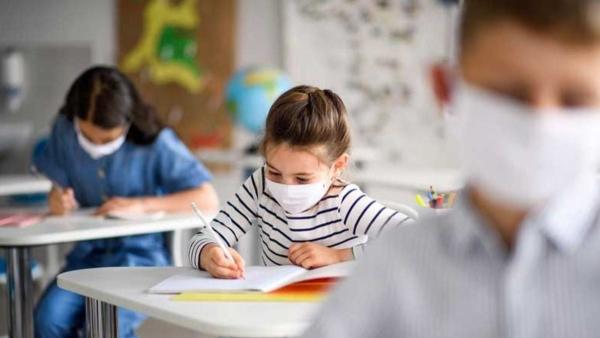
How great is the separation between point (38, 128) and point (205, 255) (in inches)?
165

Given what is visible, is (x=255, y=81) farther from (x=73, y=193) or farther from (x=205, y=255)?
(x=205, y=255)

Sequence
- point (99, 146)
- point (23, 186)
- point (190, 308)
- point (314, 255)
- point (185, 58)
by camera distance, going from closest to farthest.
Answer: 1. point (190, 308)
2. point (314, 255)
3. point (99, 146)
4. point (23, 186)
5. point (185, 58)

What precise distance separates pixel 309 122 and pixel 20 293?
1.10m

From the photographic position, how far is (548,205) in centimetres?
104

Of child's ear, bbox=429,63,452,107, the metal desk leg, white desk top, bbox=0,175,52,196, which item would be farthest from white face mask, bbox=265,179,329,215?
white desk top, bbox=0,175,52,196

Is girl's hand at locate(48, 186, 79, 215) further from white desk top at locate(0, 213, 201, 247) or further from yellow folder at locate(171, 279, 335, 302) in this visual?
yellow folder at locate(171, 279, 335, 302)

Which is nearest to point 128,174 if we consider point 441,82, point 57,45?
point 441,82

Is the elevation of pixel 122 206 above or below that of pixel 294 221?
below

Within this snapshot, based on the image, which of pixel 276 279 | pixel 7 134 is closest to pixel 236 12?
pixel 7 134

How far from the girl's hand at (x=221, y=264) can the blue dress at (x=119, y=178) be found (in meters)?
0.98

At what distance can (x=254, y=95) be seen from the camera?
506cm

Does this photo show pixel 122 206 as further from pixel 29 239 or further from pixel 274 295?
pixel 274 295

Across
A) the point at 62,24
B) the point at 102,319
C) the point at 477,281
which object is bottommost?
the point at 102,319

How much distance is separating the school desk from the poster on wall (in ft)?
10.2
